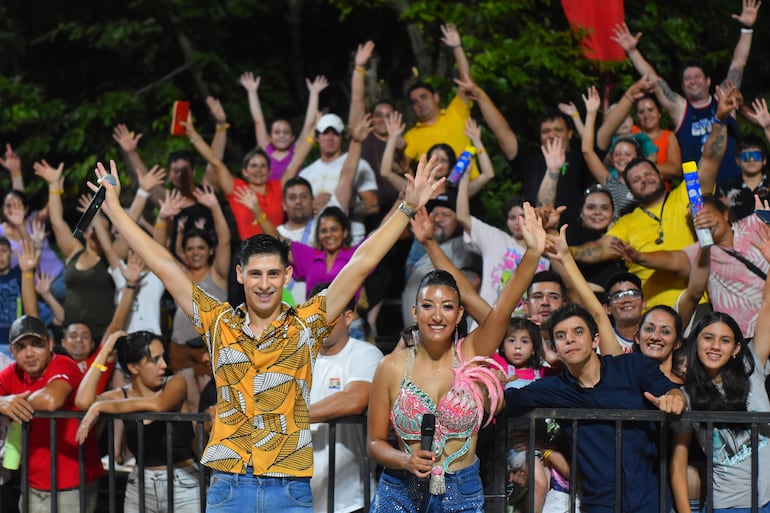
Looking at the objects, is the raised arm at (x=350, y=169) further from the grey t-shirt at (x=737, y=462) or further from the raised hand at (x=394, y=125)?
the grey t-shirt at (x=737, y=462)

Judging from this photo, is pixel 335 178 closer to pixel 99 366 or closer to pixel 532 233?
pixel 99 366

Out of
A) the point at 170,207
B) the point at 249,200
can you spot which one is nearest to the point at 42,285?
the point at 170,207

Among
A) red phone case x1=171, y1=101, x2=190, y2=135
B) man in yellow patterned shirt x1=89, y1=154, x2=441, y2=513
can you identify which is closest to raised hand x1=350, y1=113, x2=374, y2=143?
red phone case x1=171, y1=101, x2=190, y2=135

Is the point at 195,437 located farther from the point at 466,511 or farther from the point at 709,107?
the point at 709,107

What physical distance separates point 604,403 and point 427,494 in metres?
1.10

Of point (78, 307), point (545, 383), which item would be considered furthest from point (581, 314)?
point (78, 307)

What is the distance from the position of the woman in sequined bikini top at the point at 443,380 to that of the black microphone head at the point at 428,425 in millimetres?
276

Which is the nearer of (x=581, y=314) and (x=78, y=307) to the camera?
(x=581, y=314)

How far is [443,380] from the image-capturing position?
18.1 feet

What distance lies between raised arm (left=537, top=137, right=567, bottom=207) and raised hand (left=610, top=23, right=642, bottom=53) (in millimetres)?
1411

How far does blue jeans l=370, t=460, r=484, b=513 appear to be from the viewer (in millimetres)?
5430

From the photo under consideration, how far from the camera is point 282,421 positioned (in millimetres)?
5047

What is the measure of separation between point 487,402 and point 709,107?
4545 millimetres

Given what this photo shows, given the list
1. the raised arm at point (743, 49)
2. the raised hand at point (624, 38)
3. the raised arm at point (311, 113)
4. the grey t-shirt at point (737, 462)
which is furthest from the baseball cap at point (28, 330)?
the raised arm at point (743, 49)
